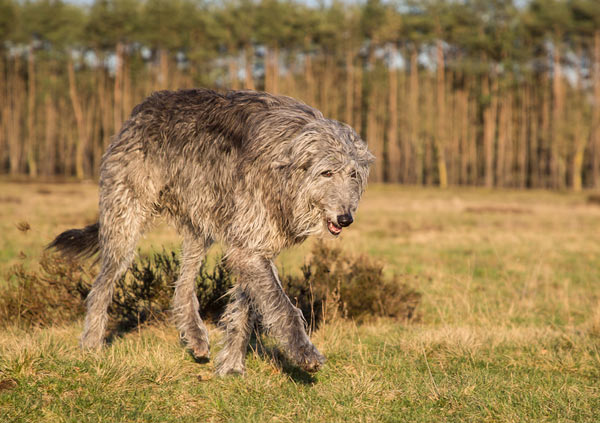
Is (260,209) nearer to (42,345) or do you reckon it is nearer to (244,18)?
(42,345)

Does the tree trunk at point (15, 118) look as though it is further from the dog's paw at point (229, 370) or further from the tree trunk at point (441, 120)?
the dog's paw at point (229, 370)

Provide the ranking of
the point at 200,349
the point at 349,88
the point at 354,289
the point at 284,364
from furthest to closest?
the point at 349,88
the point at 354,289
the point at 284,364
the point at 200,349

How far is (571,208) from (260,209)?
Answer: 30.5 m

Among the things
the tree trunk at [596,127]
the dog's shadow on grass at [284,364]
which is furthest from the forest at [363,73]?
the dog's shadow on grass at [284,364]

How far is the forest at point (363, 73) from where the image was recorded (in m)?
51.7

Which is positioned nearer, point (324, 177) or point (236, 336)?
point (324, 177)

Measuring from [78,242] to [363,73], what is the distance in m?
55.5

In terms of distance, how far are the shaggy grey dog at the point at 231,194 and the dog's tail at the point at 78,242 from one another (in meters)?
0.01

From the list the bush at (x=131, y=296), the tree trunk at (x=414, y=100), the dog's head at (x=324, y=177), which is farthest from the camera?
the tree trunk at (x=414, y=100)

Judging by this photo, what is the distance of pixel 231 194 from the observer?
185 inches

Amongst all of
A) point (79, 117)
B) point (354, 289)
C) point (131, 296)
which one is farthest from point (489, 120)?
point (131, 296)

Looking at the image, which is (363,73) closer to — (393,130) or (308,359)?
(393,130)

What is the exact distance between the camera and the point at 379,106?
60.2 meters

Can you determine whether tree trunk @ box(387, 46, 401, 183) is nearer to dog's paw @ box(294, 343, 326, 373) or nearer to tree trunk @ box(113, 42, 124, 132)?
tree trunk @ box(113, 42, 124, 132)
